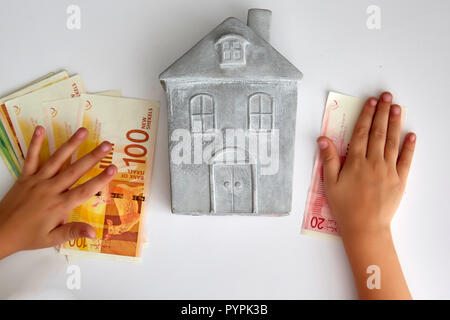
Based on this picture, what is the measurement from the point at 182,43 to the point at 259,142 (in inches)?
15.1

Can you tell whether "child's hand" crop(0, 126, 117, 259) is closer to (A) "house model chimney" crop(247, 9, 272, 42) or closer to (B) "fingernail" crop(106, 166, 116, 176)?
(B) "fingernail" crop(106, 166, 116, 176)

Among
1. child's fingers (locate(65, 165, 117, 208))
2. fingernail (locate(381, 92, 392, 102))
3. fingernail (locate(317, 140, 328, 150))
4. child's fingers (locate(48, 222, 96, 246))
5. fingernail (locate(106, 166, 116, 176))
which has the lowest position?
child's fingers (locate(48, 222, 96, 246))

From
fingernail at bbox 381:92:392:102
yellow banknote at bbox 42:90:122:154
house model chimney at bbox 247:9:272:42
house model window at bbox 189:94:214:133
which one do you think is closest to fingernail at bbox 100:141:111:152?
yellow banknote at bbox 42:90:122:154

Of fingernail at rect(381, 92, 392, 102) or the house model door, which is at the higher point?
fingernail at rect(381, 92, 392, 102)

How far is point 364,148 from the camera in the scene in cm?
115

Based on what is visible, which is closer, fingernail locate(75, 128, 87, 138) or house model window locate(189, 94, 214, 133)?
house model window locate(189, 94, 214, 133)

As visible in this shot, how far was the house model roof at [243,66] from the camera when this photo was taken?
3.34 ft

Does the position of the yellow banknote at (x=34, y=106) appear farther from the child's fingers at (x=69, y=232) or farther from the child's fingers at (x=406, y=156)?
the child's fingers at (x=406, y=156)

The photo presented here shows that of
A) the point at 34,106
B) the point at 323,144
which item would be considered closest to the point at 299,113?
the point at 323,144

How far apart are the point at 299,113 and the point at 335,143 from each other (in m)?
0.14

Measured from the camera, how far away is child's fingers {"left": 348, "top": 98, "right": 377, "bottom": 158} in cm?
115

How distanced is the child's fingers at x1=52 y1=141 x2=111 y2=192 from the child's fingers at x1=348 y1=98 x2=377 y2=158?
2.30ft
